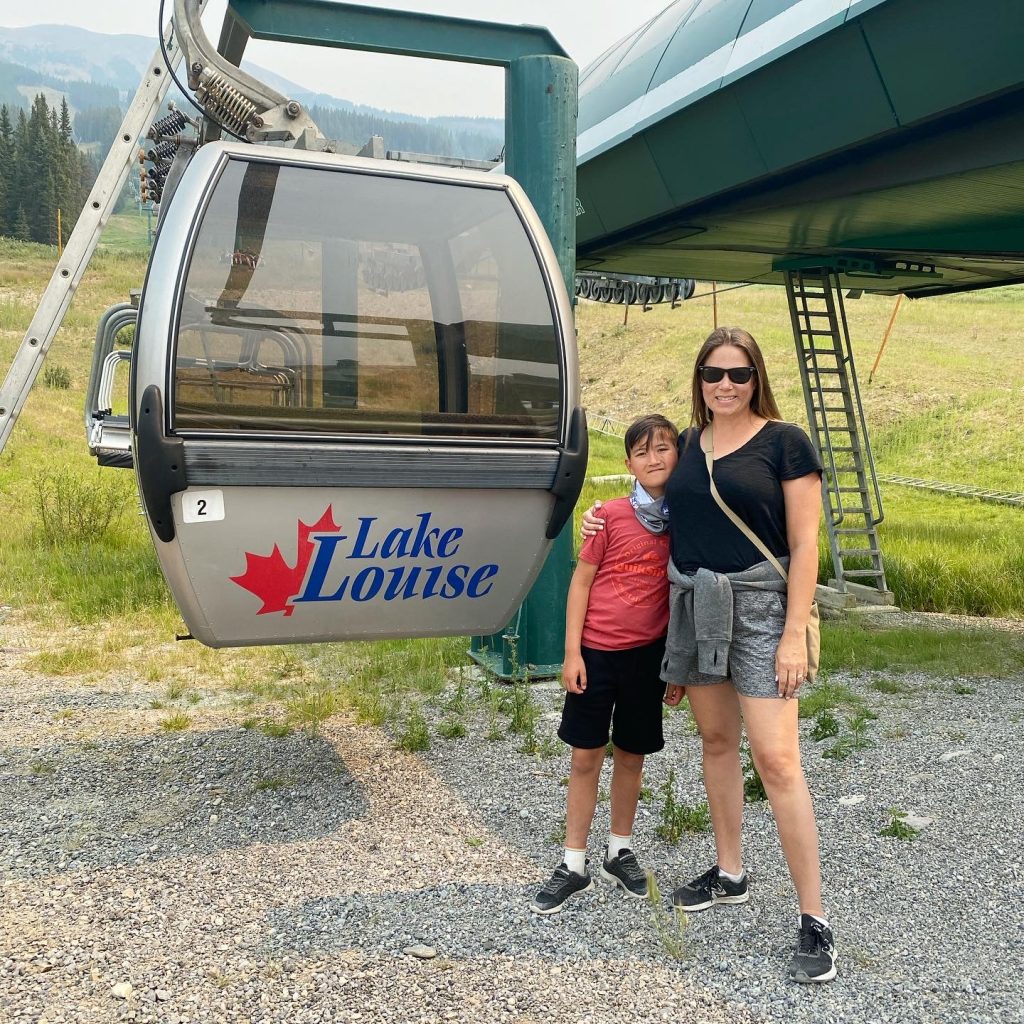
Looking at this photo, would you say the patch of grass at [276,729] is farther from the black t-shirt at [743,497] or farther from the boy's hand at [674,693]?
the black t-shirt at [743,497]

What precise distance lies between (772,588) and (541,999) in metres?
1.30

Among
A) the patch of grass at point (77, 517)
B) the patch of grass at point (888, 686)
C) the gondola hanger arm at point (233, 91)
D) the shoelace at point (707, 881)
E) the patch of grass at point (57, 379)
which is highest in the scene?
the gondola hanger arm at point (233, 91)

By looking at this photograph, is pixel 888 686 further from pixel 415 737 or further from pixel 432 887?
pixel 432 887

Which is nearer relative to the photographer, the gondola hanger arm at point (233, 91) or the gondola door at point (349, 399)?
the gondola door at point (349, 399)

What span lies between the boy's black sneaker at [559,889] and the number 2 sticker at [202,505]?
5.22ft

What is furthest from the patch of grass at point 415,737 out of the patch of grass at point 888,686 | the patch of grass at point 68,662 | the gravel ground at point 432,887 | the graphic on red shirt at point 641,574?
the patch of grass at point 888,686

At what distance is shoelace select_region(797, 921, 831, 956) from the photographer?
10.0 ft

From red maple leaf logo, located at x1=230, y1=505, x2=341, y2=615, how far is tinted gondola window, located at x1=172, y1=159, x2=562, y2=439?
0.32m

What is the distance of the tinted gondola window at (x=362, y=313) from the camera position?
3383 millimetres

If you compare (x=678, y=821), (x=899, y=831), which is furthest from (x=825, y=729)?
(x=678, y=821)

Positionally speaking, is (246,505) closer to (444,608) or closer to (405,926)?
(444,608)

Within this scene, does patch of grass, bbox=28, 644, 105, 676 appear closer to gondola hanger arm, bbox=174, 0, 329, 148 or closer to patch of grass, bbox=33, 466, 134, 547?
gondola hanger arm, bbox=174, 0, 329, 148

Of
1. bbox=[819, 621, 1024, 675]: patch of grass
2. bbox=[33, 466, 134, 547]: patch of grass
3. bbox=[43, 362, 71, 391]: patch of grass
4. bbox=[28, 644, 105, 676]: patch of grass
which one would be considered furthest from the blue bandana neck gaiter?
bbox=[43, 362, 71, 391]: patch of grass

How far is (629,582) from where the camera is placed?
3412 millimetres
